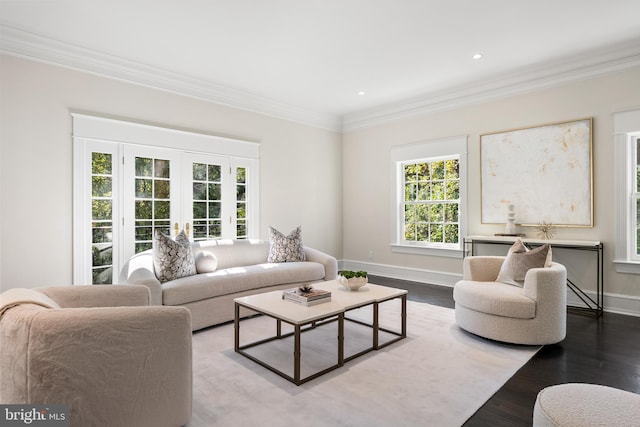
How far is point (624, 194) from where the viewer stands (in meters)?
3.90

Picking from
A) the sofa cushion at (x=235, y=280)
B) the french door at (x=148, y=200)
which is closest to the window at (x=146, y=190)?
the french door at (x=148, y=200)

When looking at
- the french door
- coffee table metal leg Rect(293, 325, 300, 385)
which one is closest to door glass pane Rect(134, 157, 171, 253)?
the french door

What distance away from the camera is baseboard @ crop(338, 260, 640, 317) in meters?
3.88

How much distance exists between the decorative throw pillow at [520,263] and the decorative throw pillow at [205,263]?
9.71 ft

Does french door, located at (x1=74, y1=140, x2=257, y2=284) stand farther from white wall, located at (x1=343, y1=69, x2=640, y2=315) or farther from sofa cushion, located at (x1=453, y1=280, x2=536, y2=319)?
sofa cushion, located at (x1=453, y1=280, x2=536, y2=319)

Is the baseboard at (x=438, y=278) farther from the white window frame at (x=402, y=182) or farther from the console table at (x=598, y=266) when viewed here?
the white window frame at (x=402, y=182)

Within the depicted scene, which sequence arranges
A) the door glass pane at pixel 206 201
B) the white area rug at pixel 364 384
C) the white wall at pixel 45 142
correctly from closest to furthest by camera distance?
the white area rug at pixel 364 384, the white wall at pixel 45 142, the door glass pane at pixel 206 201

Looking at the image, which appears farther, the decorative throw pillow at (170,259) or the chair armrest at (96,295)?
the decorative throw pillow at (170,259)

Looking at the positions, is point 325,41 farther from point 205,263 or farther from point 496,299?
point 496,299

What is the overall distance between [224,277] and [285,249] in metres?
1.17

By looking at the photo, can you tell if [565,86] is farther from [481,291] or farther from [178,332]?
[178,332]

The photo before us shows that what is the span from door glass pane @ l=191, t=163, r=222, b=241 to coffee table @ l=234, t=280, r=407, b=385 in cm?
221

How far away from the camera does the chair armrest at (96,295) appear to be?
211 cm
